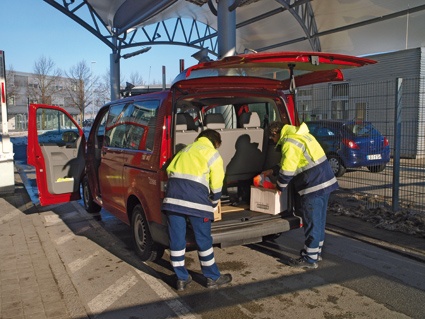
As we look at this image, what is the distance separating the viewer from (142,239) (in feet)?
16.0

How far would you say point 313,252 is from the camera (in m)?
4.53

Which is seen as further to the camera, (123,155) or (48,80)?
(48,80)

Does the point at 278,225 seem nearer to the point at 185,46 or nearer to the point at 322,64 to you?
the point at 322,64

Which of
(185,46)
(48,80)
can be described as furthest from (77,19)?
(48,80)

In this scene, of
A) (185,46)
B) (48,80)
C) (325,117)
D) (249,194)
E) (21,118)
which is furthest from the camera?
(21,118)

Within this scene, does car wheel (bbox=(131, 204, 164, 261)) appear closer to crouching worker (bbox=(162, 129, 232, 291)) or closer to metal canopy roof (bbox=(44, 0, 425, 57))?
crouching worker (bbox=(162, 129, 232, 291))

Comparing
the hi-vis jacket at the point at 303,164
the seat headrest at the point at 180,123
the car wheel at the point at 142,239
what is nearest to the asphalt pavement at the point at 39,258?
the car wheel at the point at 142,239

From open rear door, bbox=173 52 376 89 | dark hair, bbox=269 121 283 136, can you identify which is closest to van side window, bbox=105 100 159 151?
open rear door, bbox=173 52 376 89

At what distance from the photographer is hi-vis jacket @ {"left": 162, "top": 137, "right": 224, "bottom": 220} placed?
3777mm

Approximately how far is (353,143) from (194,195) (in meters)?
5.64

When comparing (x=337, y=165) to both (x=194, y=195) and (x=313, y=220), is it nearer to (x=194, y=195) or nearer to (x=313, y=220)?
(x=313, y=220)

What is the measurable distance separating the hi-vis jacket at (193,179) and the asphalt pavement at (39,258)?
1304mm

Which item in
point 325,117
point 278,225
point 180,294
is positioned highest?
point 325,117

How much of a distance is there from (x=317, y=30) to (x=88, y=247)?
1723 centimetres
